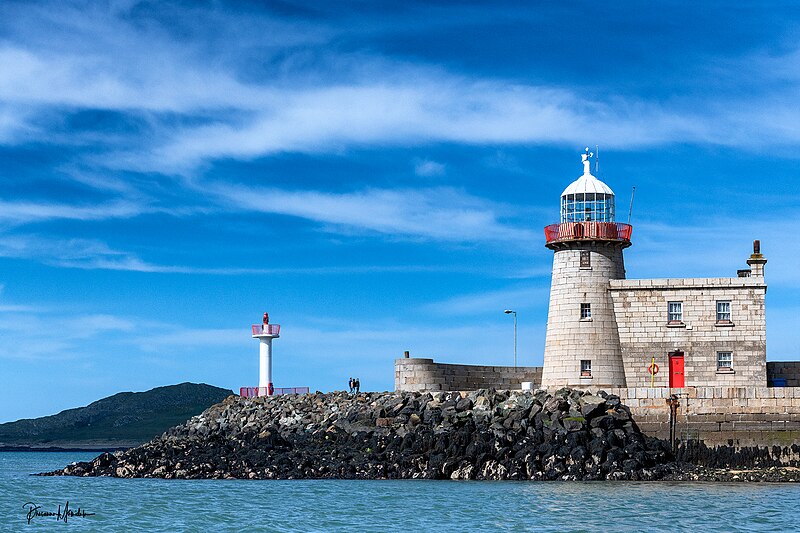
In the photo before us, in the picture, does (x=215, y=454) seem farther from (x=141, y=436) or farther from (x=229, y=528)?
(x=141, y=436)

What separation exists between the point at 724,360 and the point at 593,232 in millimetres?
5479

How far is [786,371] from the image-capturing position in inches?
1518

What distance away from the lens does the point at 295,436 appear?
3691 cm

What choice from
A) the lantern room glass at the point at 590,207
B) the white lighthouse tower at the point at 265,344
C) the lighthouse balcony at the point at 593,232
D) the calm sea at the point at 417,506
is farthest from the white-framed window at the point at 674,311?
the white lighthouse tower at the point at 265,344

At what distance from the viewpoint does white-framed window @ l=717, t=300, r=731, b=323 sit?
123 feet

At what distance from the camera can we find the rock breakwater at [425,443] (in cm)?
3272

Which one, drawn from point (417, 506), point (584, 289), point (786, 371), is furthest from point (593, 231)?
point (417, 506)

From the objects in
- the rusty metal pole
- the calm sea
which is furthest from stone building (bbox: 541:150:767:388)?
the calm sea

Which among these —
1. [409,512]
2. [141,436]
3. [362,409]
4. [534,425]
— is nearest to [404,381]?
[362,409]

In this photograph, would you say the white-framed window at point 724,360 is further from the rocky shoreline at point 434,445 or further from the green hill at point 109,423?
the green hill at point 109,423

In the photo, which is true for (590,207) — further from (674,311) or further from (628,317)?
(674,311)

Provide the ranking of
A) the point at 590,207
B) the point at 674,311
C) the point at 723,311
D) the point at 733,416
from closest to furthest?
the point at 733,416 < the point at 723,311 < the point at 674,311 < the point at 590,207

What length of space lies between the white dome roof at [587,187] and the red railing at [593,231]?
3.35 feet

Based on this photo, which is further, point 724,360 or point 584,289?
point 584,289
